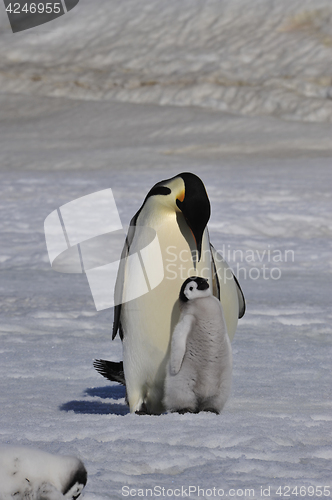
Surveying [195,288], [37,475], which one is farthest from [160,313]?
[37,475]

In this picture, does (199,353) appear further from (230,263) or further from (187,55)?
(187,55)

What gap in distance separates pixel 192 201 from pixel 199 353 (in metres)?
0.56

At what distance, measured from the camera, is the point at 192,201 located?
250 cm

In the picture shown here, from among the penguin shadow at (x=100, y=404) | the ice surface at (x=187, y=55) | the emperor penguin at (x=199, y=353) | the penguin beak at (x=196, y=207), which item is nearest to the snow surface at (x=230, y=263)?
the penguin shadow at (x=100, y=404)

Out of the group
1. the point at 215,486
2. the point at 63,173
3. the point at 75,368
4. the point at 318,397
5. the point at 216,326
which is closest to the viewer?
the point at 215,486

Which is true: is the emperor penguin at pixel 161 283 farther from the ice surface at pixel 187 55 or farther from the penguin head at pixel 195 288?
the ice surface at pixel 187 55

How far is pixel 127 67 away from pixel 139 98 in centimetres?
173

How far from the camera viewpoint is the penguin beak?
2492mm

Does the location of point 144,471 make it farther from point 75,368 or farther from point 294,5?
point 294,5

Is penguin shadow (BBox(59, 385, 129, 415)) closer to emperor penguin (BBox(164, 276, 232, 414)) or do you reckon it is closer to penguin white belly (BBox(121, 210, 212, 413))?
penguin white belly (BBox(121, 210, 212, 413))

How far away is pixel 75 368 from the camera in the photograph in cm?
338

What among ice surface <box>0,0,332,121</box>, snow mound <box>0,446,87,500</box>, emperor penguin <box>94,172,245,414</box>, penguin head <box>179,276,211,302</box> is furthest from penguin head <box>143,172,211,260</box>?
ice surface <box>0,0,332,121</box>

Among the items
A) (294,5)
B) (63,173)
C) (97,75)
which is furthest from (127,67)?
(63,173)

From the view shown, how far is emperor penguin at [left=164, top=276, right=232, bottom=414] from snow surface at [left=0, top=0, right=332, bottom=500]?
0.12 m
